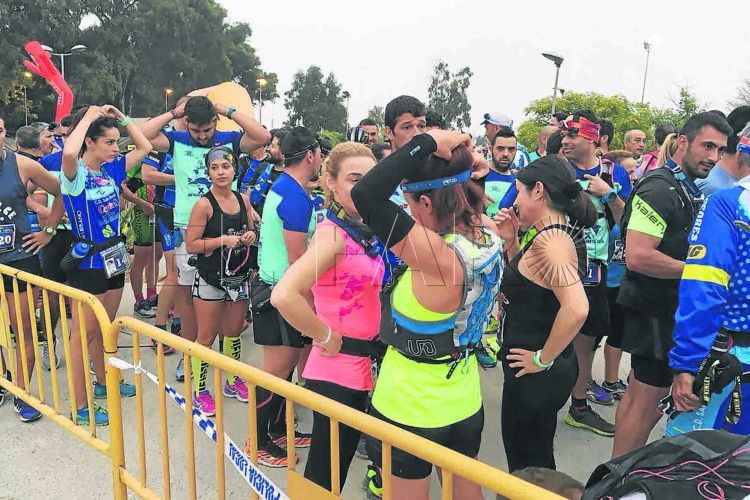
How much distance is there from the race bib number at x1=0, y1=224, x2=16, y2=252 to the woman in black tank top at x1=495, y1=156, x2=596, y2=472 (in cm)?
358

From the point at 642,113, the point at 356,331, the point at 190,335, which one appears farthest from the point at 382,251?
the point at 642,113

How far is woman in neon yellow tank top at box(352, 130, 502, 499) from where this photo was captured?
1.77 meters

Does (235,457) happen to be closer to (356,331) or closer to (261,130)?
(356,331)

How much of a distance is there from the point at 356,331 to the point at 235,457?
0.75m

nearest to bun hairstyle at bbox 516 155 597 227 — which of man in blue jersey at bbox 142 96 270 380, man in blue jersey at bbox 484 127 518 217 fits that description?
man in blue jersey at bbox 484 127 518 217

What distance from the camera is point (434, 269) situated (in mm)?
1788

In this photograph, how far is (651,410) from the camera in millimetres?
2902

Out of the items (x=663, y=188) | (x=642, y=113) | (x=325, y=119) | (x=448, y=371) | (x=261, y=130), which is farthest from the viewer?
(x=325, y=119)

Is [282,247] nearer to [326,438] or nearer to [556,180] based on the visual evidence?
[326,438]

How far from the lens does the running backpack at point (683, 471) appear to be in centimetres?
105

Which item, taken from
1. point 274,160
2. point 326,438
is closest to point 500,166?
point 274,160

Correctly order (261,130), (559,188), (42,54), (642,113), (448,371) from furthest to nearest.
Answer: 1. (642,113)
2. (42,54)
3. (261,130)
4. (559,188)
5. (448,371)

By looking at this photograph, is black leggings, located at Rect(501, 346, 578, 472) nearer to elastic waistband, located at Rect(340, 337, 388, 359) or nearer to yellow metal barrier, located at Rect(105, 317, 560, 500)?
elastic waistband, located at Rect(340, 337, 388, 359)

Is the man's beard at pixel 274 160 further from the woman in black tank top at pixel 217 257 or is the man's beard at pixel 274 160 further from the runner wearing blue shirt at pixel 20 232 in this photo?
the runner wearing blue shirt at pixel 20 232
